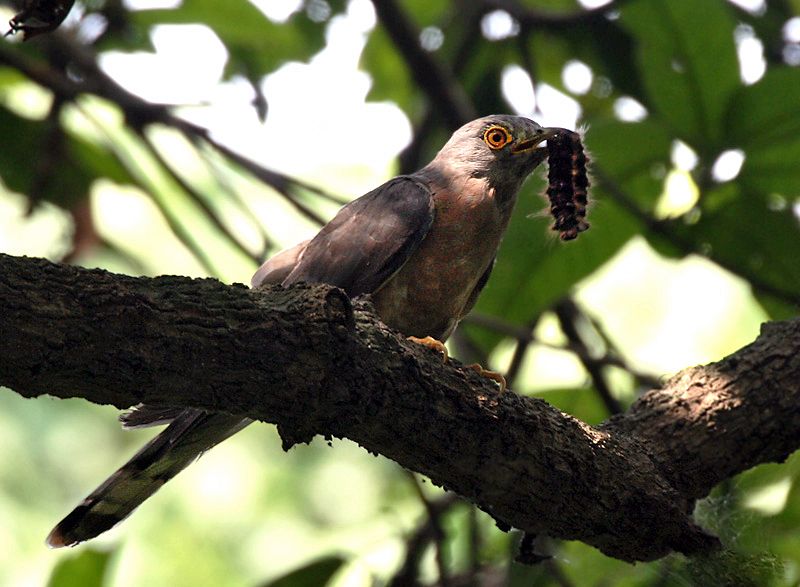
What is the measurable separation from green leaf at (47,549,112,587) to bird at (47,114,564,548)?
2.52 ft

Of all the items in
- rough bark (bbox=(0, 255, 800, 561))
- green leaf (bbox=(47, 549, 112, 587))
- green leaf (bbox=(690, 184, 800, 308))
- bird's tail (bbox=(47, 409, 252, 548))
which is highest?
green leaf (bbox=(690, 184, 800, 308))

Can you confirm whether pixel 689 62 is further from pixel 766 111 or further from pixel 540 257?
pixel 540 257

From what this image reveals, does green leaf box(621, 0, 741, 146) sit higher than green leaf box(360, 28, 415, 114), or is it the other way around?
green leaf box(621, 0, 741, 146)

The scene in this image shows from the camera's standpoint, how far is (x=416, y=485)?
485 centimetres

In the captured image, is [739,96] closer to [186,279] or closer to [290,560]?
[186,279]

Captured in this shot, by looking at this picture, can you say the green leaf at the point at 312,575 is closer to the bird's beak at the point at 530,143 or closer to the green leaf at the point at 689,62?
the bird's beak at the point at 530,143

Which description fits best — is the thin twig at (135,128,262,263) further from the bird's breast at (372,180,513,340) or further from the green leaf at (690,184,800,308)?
the green leaf at (690,184,800,308)

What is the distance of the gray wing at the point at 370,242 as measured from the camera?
406 cm

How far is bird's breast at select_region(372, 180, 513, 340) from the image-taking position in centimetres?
420

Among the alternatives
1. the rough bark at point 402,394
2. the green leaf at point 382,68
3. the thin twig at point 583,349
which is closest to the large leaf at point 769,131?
the thin twig at point 583,349

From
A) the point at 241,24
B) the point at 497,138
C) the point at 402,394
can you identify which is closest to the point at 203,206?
the point at 241,24

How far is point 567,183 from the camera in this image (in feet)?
14.3

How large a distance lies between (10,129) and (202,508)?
192 inches

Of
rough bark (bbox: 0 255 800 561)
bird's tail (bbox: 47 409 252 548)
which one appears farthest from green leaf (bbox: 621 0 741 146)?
bird's tail (bbox: 47 409 252 548)
